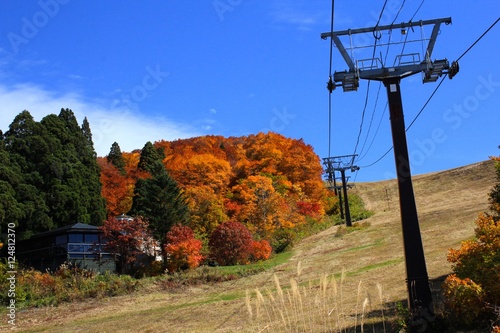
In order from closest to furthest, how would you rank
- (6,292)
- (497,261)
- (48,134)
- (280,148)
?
(497,261)
(6,292)
(48,134)
(280,148)

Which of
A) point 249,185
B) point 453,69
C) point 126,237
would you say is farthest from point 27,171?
point 453,69

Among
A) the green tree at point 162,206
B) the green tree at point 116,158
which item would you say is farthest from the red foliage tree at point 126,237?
the green tree at point 116,158

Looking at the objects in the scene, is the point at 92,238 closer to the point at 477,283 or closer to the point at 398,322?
the point at 398,322

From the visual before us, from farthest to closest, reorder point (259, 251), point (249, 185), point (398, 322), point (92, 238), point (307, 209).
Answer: point (307, 209)
point (249, 185)
point (259, 251)
point (92, 238)
point (398, 322)

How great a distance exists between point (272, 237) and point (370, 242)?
1009cm

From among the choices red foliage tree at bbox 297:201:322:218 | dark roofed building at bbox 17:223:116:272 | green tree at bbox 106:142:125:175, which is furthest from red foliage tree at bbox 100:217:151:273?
green tree at bbox 106:142:125:175

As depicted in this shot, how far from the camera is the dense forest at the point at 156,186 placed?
3869cm

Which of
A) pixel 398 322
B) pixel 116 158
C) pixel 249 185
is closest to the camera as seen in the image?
pixel 398 322

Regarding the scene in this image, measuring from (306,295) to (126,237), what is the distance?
77.2 feet

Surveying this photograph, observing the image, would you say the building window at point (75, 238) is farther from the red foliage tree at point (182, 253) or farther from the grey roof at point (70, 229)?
the red foliage tree at point (182, 253)

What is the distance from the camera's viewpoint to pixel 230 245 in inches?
1427

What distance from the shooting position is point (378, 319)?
14.4m

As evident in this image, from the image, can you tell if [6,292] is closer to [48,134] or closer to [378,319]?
[48,134]

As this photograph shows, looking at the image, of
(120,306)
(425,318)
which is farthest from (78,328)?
(425,318)
